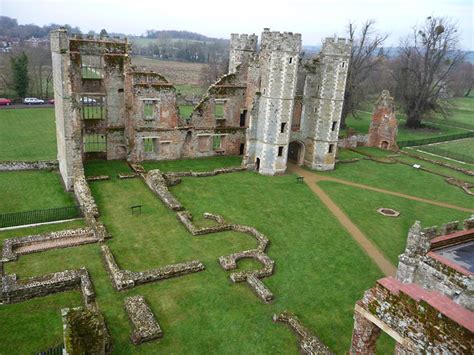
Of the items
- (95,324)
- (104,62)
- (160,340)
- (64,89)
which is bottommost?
(160,340)

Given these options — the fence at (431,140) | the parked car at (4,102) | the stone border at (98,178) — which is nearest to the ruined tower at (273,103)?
the stone border at (98,178)

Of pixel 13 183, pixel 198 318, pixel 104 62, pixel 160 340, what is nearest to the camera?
pixel 160 340

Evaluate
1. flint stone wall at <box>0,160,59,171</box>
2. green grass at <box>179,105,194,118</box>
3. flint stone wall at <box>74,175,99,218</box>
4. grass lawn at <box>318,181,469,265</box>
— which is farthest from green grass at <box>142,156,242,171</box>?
green grass at <box>179,105,194,118</box>

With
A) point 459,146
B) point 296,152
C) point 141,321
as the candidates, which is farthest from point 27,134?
point 459,146

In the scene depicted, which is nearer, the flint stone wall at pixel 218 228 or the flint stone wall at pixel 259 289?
the flint stone wall at pixel 259 289

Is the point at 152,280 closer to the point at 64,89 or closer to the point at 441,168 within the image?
the point at 64,89

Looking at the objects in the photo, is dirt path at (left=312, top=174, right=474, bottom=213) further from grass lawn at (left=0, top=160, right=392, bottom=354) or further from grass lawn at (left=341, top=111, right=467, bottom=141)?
grass lawn at (left=341, top=111, right=467, bottom=141)

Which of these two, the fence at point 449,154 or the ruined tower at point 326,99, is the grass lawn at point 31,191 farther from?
the fence at point 449,154

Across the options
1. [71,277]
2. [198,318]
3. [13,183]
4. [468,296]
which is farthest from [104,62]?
[468,296]

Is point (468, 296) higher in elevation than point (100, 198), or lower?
higher
